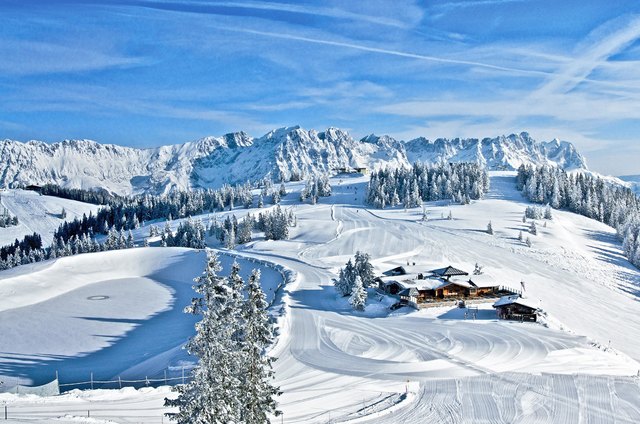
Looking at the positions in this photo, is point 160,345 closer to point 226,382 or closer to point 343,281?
point 343,281

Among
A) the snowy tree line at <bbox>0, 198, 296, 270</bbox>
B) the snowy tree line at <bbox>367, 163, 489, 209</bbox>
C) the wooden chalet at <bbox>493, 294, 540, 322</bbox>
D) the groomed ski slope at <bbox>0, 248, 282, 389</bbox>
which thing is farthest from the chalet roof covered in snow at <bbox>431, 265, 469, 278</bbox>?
the snowy tree line at <bbox>367, 163, 489, 209</bbox>

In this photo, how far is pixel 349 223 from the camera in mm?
131500

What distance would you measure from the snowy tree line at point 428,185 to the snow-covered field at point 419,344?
63.1 metres

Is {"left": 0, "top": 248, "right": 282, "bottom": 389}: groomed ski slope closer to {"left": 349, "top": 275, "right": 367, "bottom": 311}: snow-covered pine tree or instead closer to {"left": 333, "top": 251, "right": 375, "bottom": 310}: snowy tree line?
{"left": 333, "top": 251, "right": 375, "bottom": 310}: snowy tree line

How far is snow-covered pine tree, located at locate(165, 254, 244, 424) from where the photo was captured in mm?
14930

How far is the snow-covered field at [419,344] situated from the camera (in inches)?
1176

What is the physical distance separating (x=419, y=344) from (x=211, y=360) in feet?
101

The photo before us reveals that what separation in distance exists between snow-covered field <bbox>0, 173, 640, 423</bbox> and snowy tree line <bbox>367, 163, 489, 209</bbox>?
2485 inches

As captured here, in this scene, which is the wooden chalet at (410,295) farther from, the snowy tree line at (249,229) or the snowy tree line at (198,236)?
the snowy tree line at (198,236)

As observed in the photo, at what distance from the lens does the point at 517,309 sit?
170 feet

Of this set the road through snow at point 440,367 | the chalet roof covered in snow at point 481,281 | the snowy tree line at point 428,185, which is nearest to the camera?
the road through snow at point 440,367

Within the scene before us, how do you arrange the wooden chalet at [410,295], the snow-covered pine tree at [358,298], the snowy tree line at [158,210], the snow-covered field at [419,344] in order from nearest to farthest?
the snow-covered field at [419,344] < the snow-covered pine tree at [358,298] < the wooden chalet at [410,295] < the snowy tree line at [158,210]

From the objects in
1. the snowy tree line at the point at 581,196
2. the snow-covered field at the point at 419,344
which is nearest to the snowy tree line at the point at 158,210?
the snow-covered field at the point at 419,344

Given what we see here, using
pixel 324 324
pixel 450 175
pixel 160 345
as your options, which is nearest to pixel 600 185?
pixel 450 175
